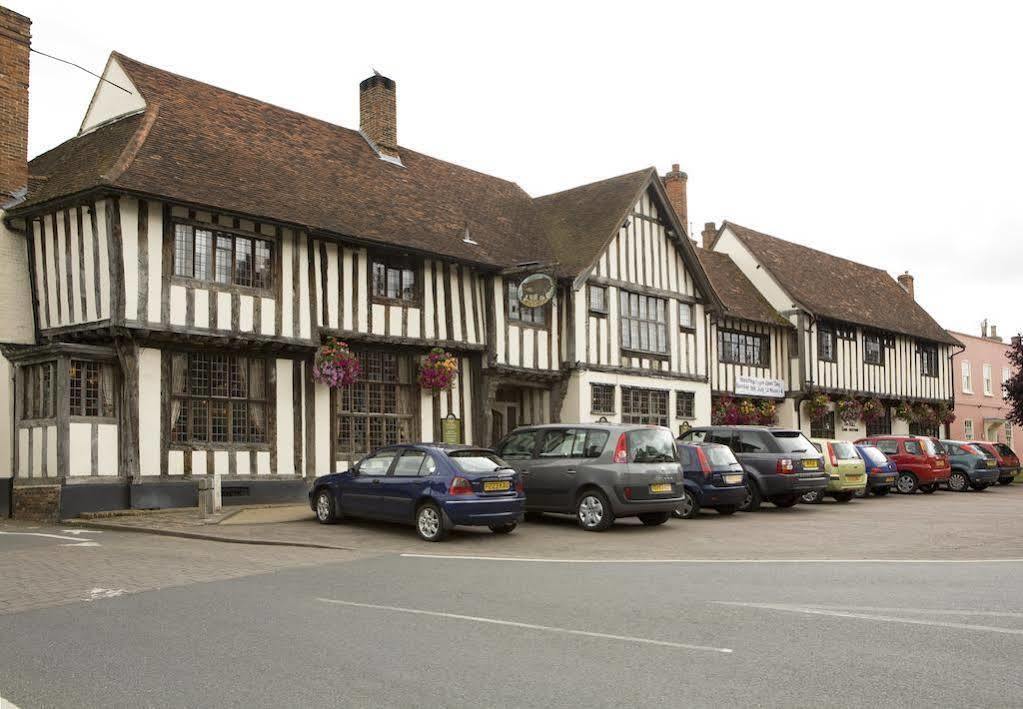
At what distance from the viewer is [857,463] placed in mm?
22484

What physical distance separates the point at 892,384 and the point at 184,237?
29.7m

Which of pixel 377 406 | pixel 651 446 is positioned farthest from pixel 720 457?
pixel 377 406

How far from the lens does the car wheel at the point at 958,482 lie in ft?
93.8

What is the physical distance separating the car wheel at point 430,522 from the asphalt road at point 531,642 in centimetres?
363

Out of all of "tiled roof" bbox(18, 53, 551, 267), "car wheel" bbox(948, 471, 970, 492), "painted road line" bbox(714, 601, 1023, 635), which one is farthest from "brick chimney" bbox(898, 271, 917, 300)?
"painted road line" bbox(714, 601, 1023, 635)

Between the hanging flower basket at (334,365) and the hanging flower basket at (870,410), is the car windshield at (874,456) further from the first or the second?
the hanging flower basket at (334,365)

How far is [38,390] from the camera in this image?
17766 millimetres

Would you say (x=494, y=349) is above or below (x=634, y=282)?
below

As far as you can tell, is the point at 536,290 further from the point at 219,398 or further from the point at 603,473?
the point at 603,473

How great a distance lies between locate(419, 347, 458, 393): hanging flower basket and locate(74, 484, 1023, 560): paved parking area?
4881mm

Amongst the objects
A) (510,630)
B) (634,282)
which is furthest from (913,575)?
(634,282)

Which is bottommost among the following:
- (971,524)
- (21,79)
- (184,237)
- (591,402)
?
(971,524)

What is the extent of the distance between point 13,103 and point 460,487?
12.4 metres

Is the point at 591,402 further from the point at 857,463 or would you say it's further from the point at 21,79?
the point at 21,79
